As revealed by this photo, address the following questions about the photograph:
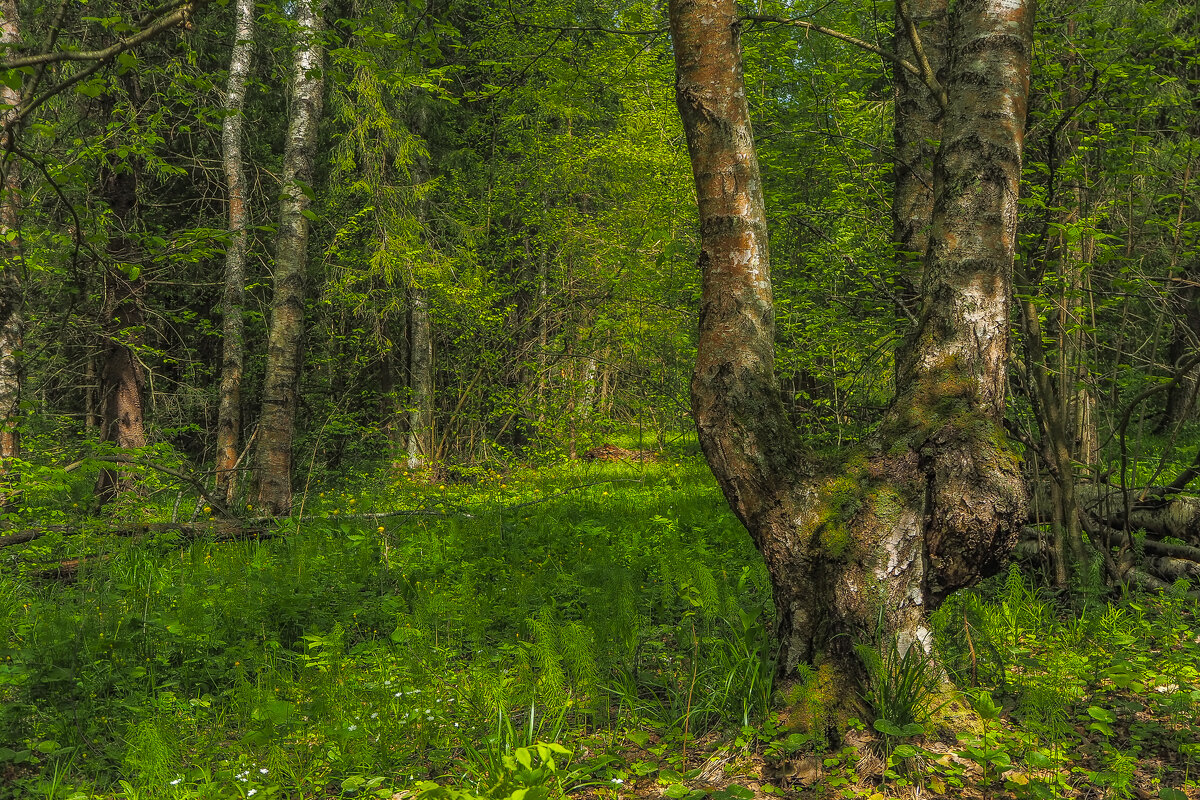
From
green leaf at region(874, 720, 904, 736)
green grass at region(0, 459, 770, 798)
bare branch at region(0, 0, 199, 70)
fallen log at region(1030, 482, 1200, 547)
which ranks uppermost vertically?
bare branch at region(0, 0, 199, 70)

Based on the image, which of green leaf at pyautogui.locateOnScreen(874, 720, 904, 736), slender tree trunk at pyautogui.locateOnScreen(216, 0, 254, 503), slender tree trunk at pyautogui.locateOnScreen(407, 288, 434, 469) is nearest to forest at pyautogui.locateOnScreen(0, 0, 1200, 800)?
green leaf at pyautogui.locateOnScreen(874, 720, 904, 736)

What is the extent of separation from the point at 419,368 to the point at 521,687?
31.0ft

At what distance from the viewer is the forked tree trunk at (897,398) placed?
2.57 meters

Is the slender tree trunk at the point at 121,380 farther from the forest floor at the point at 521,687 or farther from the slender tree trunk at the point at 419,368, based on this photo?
the slender tree trunk at the point at 419,368

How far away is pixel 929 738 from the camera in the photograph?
2510 mm

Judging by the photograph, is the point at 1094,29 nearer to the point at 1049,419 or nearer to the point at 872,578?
the point at 1049,419

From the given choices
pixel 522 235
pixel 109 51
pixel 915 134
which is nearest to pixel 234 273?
pixel 522 235

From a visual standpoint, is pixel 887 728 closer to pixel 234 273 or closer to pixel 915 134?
pixel 915 134

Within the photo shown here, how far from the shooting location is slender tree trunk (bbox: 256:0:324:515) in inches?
295

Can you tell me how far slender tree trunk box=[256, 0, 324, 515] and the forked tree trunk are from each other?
5.75 meters

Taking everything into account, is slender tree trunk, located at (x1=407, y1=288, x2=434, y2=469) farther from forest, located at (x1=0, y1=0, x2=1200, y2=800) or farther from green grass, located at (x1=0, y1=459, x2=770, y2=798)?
green grass, located at (x1=0, y1=459, x2=770, y2=798)

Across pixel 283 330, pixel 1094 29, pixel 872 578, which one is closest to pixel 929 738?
pixel 872 578

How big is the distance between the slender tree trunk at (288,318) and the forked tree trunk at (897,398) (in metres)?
5.75

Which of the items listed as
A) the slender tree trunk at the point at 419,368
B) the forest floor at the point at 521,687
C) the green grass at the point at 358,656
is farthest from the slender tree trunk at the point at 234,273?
the forest floor at the point at 521,687
